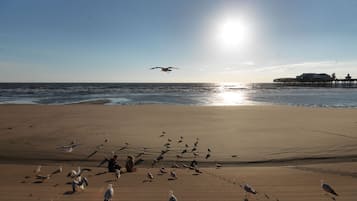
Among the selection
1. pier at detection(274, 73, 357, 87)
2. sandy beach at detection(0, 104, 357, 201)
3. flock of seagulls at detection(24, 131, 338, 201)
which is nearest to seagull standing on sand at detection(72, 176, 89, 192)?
flock of seagulls at detection(24, 131, 338, 201)

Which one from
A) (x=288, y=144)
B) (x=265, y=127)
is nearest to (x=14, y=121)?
(x=265, y=127)

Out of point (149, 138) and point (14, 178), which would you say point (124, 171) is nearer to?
point (14, 178)

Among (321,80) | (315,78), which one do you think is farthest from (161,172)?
(315,78)

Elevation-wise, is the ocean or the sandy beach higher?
the sandy beach

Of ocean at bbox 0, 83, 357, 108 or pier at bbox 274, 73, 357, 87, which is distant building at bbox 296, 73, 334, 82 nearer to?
pier at bbox 274, 73, 357, 87

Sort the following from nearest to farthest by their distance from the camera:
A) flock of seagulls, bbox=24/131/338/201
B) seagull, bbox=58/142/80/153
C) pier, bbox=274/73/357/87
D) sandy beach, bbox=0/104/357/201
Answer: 1. flock of seagulls, bbox=24/131/338/201
2. sandy beach, bbox=0/104/357/201
3. seagull, bbox=58/142/80/153
4. pier, bbox=274/73/357/87

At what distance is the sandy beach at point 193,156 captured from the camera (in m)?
7.73

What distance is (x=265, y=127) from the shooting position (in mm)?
16734

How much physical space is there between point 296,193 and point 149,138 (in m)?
7.27

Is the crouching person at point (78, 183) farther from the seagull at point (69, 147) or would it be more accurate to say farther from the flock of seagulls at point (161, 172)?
the seagull at point (69, 147)

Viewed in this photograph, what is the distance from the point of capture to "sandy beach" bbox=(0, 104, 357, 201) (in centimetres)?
773

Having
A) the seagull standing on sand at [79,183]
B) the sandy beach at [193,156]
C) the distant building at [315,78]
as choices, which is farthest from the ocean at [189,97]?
the distant building at [315,78]

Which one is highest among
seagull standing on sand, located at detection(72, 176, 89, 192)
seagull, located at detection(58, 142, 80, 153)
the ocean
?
seagull standing on sand, located at detection(72, 176, 89, 192)

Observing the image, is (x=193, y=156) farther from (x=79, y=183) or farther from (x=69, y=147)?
(x=79, y=183)
